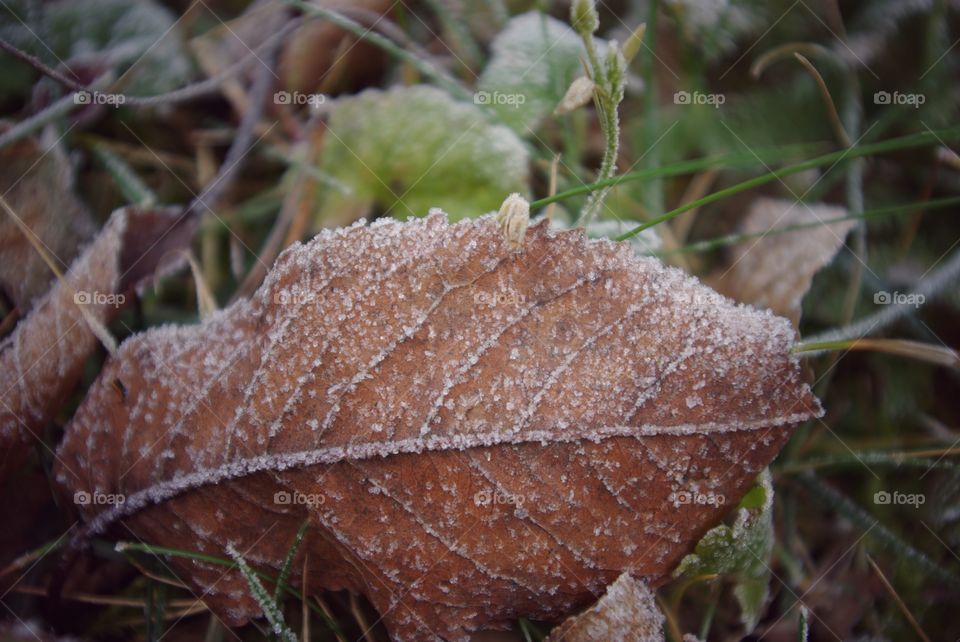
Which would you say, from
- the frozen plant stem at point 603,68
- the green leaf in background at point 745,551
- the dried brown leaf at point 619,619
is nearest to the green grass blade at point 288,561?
the dried brown leaf at point 619,619

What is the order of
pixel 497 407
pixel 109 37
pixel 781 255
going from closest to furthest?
pixel 497 407 < pixel 781 255 < pixel 109 37

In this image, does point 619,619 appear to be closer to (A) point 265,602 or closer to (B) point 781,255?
(A) point 265,602

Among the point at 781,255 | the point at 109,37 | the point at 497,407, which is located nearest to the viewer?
the point at 497,407

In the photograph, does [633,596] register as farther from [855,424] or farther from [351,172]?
[351,172]

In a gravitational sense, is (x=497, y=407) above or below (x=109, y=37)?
below

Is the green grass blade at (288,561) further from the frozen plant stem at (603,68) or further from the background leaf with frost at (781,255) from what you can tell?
the background leaf with frost at (781,255)

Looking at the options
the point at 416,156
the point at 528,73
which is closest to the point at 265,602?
the point at 416,156
